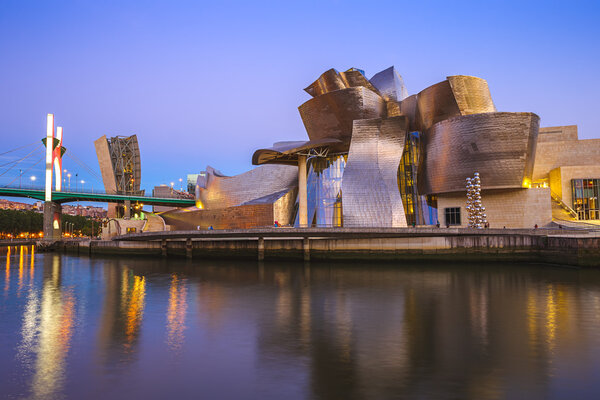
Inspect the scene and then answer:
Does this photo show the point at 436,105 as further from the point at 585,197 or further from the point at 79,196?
the point at 79,196

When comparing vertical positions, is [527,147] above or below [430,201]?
above

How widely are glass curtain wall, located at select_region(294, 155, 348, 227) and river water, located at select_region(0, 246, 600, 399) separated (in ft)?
64.0

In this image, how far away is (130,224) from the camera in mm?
54312

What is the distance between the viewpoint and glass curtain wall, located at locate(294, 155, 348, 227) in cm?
4103

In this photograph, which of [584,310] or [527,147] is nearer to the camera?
[584,310]

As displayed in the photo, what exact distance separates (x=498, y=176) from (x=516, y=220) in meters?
4.51

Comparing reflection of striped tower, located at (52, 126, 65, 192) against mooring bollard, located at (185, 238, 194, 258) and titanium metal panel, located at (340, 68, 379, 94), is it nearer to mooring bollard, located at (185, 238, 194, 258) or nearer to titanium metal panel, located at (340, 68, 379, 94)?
mooring bollard, located at (185, 238, 194, 258)

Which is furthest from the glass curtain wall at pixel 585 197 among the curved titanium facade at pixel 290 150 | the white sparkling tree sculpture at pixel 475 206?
the curved titanium facade at pixel 290 150

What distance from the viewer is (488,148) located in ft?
112

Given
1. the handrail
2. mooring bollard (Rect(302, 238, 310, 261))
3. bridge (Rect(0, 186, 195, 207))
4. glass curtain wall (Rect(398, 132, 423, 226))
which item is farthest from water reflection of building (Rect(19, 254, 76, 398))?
bridge (Rect(0, 186, 195, 207))

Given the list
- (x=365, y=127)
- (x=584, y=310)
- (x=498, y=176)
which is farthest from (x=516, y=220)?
(x=584, y=310)

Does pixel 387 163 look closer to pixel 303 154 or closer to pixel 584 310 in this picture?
pixel 303 154

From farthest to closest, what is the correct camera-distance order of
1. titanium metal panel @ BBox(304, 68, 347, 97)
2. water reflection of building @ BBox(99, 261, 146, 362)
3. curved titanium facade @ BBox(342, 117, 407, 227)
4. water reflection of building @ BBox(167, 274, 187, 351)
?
titanium metal panel @ BBox(304, 68, 347, 97), curved titanium facade @ BBox(342, 117, 407, 227), water reflection of building @ BBox(167, 274, 187, 351), water reflection of building @ BBox(99, 261, 146, 362)

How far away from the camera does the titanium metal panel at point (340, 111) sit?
3797cm
